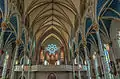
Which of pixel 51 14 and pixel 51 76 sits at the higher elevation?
pixel 51 14

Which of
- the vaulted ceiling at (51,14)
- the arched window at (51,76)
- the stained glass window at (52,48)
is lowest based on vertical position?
the arched window at (51,76)

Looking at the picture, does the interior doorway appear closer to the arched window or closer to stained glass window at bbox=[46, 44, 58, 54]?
the arched window

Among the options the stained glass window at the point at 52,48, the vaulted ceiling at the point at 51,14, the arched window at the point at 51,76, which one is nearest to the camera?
the vaulted ceiling at the point at 51,14

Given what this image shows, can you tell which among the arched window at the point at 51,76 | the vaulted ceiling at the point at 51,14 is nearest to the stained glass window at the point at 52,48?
the vaulted ceiling at the point at 51,14

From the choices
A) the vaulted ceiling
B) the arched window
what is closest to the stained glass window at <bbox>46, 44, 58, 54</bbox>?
the vaulted ceiling

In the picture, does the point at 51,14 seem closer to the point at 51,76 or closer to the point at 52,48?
the point at 52,48

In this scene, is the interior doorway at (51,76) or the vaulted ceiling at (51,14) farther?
the interior doorway at (51,76)

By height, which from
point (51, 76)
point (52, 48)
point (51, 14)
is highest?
point (51, 14)

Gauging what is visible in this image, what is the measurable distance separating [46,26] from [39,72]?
10.1 metres

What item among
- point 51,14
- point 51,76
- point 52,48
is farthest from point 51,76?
point 51,14

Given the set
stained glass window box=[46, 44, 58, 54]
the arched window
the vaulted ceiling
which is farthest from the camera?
stained glass window box=[46, 44, 58, 54]

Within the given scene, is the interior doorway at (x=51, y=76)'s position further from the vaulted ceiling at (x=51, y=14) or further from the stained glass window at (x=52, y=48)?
the vaulted ceiling at (x=51, y=14)

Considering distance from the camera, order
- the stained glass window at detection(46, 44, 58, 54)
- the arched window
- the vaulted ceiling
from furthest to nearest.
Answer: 1. the stained glass window at detection(46, 44, 58, 54)
2. the arched window
3. the vaulted ceiling

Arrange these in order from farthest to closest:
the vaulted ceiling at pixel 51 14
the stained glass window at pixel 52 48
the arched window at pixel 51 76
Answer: the stained glass window at pixel 52 48 → the arched window at pixel 51 76 → the vaulted ceiling at pixel 51 14
